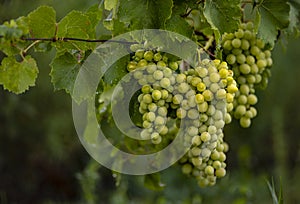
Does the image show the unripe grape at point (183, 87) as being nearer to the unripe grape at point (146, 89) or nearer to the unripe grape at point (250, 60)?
the unripe grape at point (146, 89)

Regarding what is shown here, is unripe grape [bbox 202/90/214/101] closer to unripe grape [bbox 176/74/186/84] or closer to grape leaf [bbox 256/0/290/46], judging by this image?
unripe grape [bbox 176/74/186/84]

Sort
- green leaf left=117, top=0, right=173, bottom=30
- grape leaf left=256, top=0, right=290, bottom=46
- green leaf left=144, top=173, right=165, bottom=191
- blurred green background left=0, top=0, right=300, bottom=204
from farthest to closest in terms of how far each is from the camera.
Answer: blurred green background left=0, top=0, right=300, bottom=204, green leaf left=144, top=173, right=165, bottom=191, grape leaf left=256, top=0, right=290, bottom=46, green leaf left=117, top=0, right=173, bottom=30

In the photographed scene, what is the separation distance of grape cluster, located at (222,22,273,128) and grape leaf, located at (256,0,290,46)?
6 centimetres

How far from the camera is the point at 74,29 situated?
2.70ft

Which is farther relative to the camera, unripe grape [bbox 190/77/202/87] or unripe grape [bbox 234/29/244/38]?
unripe grape [bbox 234/29/244/38]

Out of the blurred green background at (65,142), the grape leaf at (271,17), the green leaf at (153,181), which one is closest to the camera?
the grape leaf at (271,17)

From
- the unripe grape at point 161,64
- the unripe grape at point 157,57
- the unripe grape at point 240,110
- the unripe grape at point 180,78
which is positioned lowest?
the unripe grape at point 240,110

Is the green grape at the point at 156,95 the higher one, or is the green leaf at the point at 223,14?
the green leaf at the point at 223,14

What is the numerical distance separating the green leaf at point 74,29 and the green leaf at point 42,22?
15mm

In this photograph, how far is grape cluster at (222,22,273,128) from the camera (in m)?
0.96

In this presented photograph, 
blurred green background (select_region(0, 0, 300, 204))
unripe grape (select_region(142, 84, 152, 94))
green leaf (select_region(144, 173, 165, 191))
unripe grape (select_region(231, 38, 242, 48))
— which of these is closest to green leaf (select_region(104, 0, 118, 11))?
unripe grape (select_region(142, 84, 152, 94))

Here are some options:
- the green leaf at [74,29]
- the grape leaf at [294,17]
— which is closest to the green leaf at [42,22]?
the green leaf at [74,29]

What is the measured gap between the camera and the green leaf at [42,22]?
2.64 feet

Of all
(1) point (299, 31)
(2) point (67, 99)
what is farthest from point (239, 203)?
(2) point (67, 99)
